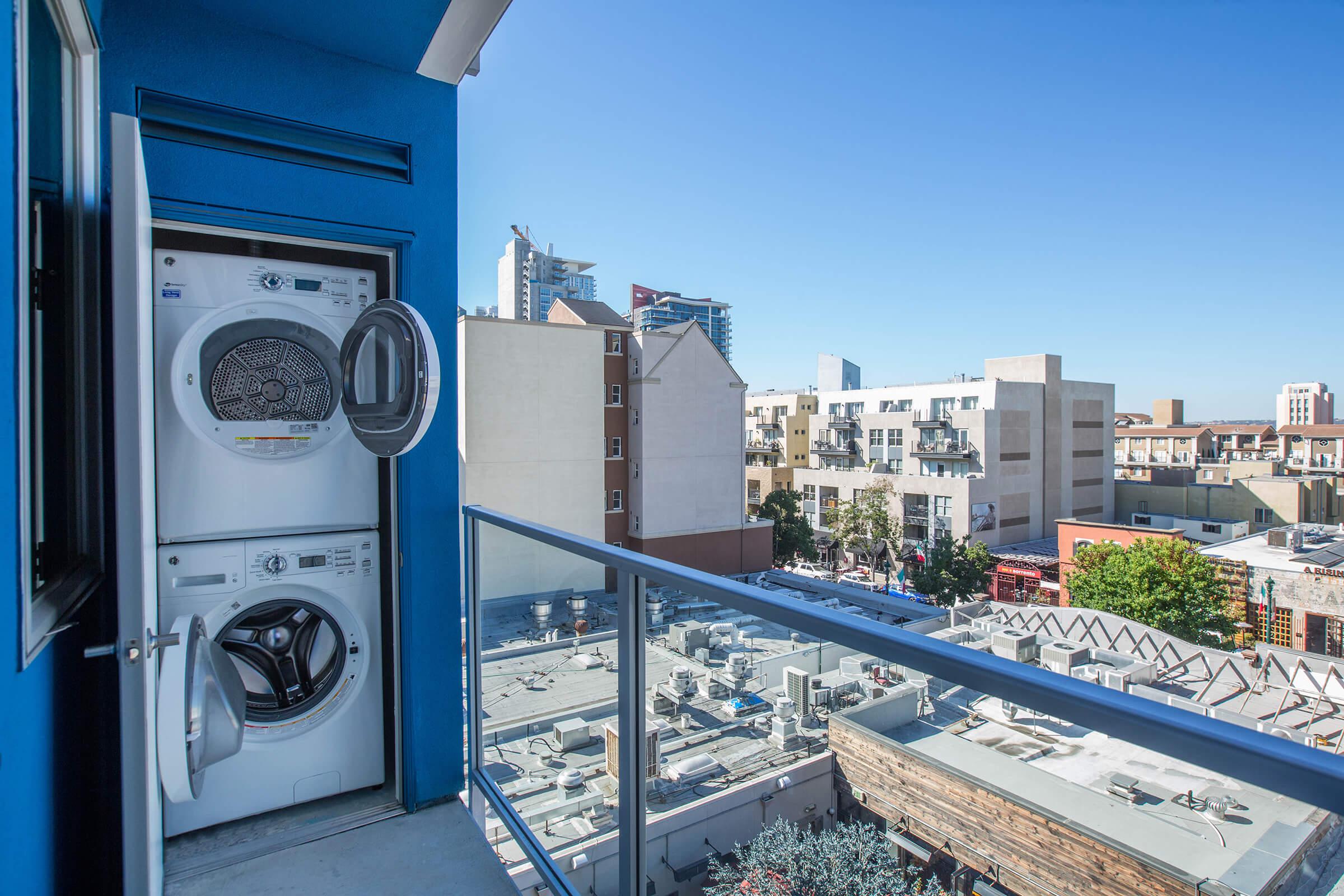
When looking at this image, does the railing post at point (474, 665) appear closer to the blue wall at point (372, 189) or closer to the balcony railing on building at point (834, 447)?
the blue wall at point (372, 189)

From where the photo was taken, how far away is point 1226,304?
56.0m

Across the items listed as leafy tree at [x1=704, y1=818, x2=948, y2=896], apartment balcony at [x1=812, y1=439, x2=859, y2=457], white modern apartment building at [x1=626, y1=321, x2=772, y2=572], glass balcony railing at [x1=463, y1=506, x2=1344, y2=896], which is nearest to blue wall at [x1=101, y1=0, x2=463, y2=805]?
glass balcony railing at [x1=463, y1=506, x2=1344, y2=896]

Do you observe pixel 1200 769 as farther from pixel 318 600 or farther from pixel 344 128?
pixel 344 128

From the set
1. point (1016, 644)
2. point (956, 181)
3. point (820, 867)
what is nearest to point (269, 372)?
point (820, 867)

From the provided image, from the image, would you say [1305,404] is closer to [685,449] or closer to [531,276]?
[531,276]

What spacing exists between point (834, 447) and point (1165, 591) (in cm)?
1543

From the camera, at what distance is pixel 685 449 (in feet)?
63.4

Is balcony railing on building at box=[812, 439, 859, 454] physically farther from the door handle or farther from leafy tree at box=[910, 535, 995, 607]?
the door handle

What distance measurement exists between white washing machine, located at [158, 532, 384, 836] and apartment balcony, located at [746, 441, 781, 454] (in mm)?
33317

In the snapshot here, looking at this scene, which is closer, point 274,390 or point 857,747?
point 857,747

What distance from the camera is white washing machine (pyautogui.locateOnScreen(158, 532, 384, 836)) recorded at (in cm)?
176

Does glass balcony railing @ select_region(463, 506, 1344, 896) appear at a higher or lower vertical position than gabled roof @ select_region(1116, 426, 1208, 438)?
lower

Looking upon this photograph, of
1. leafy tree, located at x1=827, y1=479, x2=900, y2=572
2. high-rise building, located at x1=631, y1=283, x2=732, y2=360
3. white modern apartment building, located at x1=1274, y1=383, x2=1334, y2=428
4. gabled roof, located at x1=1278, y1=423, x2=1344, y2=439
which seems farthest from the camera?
white modern apartment building, located at x1=1274, y1=383, x2=1334, y2=428

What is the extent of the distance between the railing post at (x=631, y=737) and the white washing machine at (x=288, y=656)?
1069 millimetres
